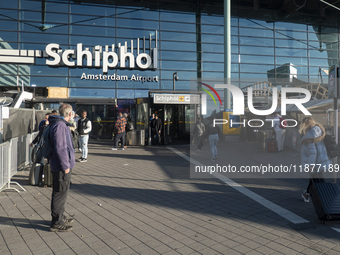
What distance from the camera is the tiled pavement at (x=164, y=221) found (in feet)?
12.1

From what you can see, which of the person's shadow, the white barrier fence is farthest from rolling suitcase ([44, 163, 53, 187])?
the person's shadow

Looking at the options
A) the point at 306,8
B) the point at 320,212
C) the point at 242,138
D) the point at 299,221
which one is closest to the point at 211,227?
the point at 299,221

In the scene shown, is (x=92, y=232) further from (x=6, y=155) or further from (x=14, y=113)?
(x=14, y=113)

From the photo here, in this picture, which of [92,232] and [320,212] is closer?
[92,232]

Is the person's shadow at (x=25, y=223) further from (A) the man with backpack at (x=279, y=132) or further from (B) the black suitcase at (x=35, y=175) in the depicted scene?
(A) the man with backpack at (x=279, y=132)

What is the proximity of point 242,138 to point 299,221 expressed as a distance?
14394mm

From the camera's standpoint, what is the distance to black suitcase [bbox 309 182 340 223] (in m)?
4.44

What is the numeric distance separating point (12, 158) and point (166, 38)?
62.1 feet

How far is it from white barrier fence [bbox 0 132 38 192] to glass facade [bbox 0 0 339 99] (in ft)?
44.2

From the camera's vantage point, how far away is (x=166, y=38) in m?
23.8

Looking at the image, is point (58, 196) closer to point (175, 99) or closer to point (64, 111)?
point (64, 111)

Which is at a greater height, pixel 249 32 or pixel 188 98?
pixel 249 32

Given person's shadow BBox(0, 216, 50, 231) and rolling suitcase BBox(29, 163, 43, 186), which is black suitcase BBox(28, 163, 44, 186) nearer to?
rolling suitcase BBox(29, 163, 43, 186)

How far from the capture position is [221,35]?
2500 centimetres
